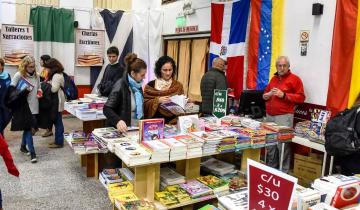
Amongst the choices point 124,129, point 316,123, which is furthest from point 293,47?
point 124,129

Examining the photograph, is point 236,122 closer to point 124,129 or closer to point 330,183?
point 124,129

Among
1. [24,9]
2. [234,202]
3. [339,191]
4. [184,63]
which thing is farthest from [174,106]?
[24,9]

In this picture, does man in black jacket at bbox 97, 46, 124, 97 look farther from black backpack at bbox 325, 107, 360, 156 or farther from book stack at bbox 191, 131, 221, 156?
black backpack at bbox 325, 107, 360, 156

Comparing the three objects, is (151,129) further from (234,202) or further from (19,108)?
(19,108)

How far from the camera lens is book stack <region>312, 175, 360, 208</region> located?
1.65m

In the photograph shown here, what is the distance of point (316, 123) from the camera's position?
12.2 ft

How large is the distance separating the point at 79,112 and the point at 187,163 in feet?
7.23

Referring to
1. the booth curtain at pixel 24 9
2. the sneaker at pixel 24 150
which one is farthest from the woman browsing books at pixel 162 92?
the booth curtain at pixel 24 9

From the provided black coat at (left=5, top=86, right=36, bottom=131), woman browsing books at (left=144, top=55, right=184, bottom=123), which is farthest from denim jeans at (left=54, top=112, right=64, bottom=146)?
woman browsing books at (left=144, top=55, right=184, bottom=123)

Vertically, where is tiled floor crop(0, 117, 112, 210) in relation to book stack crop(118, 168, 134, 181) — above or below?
below

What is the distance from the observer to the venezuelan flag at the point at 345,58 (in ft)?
12.0

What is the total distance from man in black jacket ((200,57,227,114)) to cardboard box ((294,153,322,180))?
147cm

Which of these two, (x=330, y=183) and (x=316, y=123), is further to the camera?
(x=316, y=123)

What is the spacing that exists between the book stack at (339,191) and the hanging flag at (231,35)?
3630 millimetres
